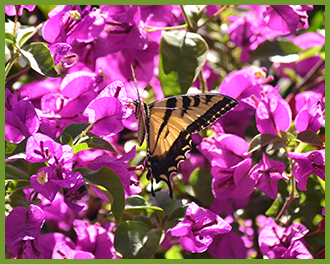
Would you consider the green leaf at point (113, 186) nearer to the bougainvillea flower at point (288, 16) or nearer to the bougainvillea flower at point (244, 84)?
the bougainvillea flower at point (244, 84)

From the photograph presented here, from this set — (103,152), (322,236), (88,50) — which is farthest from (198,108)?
(322,236)

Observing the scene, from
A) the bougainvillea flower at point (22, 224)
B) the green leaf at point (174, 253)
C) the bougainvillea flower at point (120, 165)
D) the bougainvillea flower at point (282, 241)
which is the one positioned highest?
the bougainvillea flower at point (120, 165)

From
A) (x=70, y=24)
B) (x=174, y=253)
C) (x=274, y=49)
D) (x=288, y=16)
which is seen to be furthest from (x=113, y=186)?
(x=274, y=49)

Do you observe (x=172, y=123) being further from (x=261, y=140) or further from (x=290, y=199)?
(x=290, y=199)

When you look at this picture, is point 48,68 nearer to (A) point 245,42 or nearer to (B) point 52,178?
(B) point 52,178

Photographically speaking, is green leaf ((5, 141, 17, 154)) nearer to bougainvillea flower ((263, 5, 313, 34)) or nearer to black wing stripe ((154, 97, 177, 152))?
black wing stripe ((154, 97, 177, 152))

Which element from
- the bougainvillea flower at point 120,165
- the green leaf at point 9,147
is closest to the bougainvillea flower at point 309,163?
the bougainvillea flower at point 120,165

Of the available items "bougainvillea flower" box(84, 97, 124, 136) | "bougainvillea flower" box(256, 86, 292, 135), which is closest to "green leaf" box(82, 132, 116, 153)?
"bougainvillea flower" box(84, 97, 124, 136)
